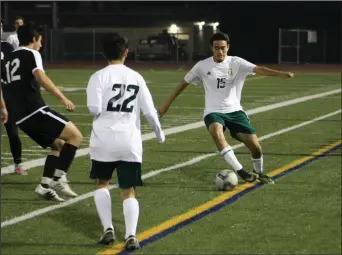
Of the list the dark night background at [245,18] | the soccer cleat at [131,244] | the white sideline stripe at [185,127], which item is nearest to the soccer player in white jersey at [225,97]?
the white sideline stripe at [185,127]

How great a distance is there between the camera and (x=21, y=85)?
988cm

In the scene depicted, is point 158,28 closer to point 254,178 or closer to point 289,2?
point 289,2

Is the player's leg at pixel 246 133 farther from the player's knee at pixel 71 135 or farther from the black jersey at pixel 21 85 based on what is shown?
the black jersey at pixel 21 85

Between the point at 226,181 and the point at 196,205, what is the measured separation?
1024 mm

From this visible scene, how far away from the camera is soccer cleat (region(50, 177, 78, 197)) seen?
10207 millimetres

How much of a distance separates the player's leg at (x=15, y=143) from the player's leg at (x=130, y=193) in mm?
4170

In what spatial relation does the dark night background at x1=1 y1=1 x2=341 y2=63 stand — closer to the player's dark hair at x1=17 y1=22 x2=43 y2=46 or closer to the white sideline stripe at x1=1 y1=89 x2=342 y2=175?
the white sideline stripe at x1=1 y1=89 x2=342 y2=175

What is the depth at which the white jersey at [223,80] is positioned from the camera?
11.4 meters

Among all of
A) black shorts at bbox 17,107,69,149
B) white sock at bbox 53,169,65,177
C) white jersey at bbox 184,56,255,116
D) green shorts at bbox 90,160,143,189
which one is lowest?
white sock at bbox 53,169,65,177

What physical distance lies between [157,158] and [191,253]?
243 inches

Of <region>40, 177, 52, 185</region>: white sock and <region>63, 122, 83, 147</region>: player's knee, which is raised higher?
<region>63, 122, 83, 147</region>: player's knee

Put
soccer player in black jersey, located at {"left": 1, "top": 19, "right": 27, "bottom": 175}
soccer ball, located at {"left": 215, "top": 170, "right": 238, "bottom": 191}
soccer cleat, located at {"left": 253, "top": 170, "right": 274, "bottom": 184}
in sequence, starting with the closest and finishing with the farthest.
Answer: soccer ball, located at {"left": 215, "top": 170, "right": 238, "bottom": 191}, soccer cleat, located at {"left": 253, "top": 170, "right": 274, "bottom": 184}, soccer player in black jersey, located at {"left": 1, "top": 19, "right": 27, "bottom": 175}

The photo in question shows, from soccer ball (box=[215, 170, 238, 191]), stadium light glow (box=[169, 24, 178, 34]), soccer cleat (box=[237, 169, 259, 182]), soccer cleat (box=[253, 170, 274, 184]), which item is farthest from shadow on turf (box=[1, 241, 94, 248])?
stadium light glow (box=[169, 24, 178, 34])

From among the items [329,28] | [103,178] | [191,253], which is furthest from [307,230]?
[329,28]
